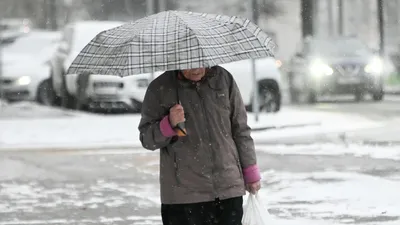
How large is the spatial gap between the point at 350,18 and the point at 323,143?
1648 inches

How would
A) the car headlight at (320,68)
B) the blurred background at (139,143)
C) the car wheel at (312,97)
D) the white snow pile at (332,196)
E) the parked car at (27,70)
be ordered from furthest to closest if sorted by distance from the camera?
the car wheel at (312,97) → the car headlight at (320,68) → the parked car at (27,70) → the blurred background at (139,143) → the white snow pile at (332,196)

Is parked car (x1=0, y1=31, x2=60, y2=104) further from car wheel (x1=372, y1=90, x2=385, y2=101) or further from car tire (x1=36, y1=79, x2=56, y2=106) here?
car wheel (x1=372, y1=90, x2=385, y2=101)

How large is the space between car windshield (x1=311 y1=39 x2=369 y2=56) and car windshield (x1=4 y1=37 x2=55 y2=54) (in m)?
7.10

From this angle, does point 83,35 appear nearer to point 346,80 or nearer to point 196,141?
point 346,80

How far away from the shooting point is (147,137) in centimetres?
420

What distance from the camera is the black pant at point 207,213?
4.24 m

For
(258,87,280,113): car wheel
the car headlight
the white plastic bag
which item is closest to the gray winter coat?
the white plastic bag

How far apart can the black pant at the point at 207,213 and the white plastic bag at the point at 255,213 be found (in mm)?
175

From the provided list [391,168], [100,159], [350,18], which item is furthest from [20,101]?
[350,18]

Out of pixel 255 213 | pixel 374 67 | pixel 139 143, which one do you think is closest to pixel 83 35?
pixel 139 143

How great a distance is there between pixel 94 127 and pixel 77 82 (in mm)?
2647

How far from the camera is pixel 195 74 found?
4219 millimetres

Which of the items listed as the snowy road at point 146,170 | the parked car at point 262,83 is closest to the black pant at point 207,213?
the snowy road at point 146,170

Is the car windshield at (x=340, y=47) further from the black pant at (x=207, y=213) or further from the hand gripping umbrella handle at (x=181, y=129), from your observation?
the hand gripping umbrella handle at (x=181, y=129)
